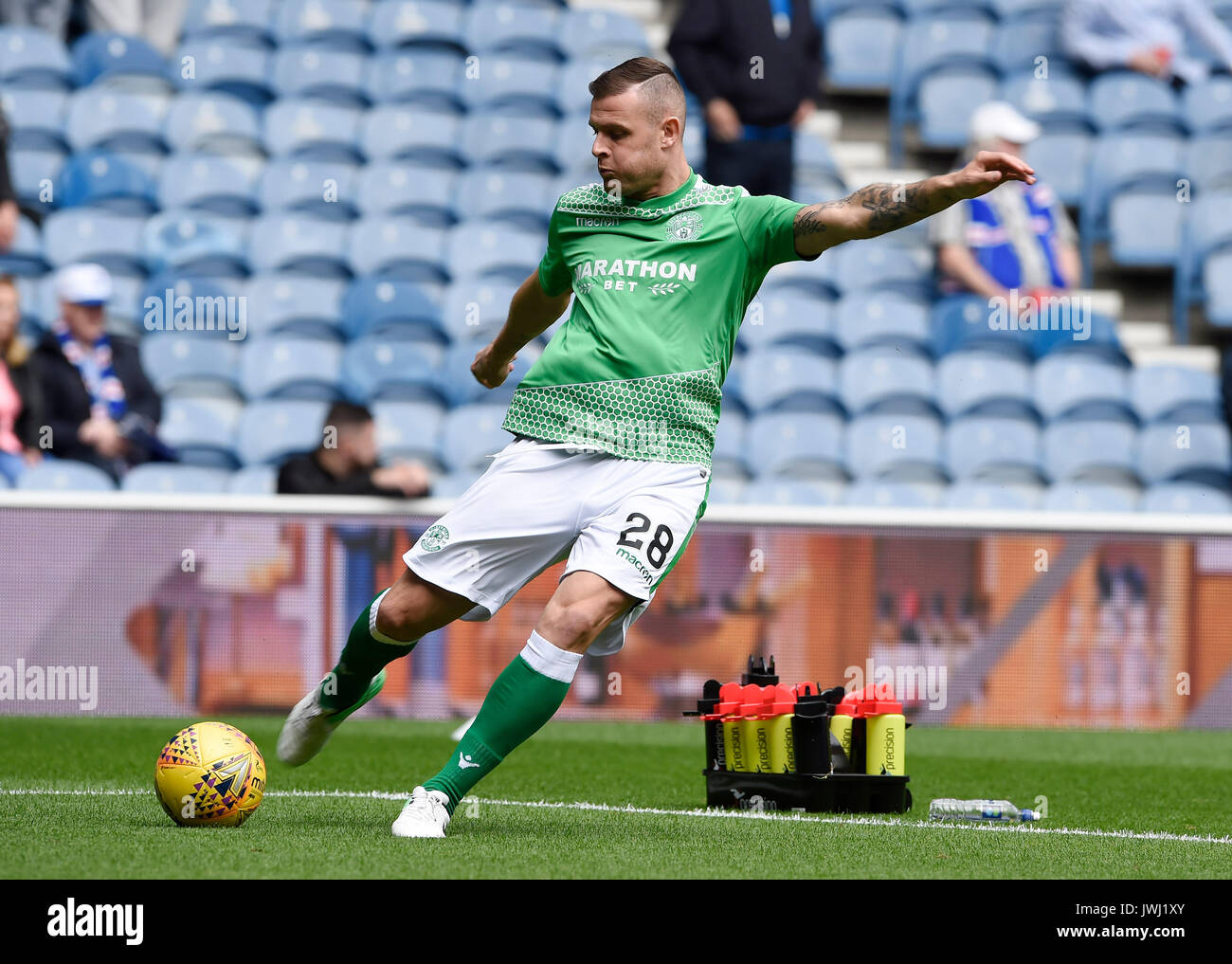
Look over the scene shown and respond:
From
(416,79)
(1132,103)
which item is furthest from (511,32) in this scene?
(1132,103)

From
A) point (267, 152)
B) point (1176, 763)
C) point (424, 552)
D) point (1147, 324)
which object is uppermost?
point (267, 152)

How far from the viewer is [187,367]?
39.5 feet

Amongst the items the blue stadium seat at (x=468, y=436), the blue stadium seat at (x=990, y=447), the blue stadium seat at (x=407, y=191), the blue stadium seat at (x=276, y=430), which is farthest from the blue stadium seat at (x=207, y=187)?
the blue stadium seat at (x=990, y=447)

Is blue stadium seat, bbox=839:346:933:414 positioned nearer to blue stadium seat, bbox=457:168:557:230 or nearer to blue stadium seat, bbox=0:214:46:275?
blue stadium seat, bbox=457:168:557:230

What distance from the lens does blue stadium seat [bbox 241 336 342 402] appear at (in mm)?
11945

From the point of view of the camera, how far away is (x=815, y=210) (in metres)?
4.97

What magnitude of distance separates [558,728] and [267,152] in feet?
21.3

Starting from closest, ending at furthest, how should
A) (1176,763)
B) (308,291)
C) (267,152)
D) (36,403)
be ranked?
(1176,763) → (36,403) → (308,291) → (267,152)

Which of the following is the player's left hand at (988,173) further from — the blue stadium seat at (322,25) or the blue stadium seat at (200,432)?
the blue stadium seat at (322,25)

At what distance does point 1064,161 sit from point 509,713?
10.5 meters

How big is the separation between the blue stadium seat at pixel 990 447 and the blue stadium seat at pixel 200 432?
4.65m

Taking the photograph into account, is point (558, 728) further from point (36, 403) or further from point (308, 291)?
point (308, 291)
